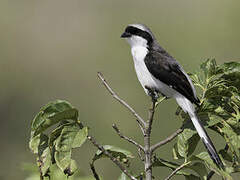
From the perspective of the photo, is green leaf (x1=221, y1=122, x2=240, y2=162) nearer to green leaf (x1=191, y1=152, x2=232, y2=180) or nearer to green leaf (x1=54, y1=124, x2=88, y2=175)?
green leaf (x1=191, y1=152, x2=232, y2=180)

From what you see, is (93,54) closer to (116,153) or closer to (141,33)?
(141,33)

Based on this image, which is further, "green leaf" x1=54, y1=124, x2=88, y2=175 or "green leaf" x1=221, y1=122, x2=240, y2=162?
"green leaf" x1=221, y1=122, x2=240, y2=162

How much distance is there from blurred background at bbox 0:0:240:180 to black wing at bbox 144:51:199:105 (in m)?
4.90

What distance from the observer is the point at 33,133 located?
2.10 m

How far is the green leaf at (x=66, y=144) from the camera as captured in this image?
200 cm

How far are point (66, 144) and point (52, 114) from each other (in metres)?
0.14

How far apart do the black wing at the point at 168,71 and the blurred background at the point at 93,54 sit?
4895mm

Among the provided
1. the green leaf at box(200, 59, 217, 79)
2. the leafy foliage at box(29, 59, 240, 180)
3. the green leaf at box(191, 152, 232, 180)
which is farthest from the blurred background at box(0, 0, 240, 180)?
the green leaf at box(191, 152, 232, 180)

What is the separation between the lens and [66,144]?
2.03 metres

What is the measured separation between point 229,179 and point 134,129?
8082 mm

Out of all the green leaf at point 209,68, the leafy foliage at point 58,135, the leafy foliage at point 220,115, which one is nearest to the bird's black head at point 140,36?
the green leaf at point 209,68

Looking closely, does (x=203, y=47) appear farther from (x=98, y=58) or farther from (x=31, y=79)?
(x=31, y=79)

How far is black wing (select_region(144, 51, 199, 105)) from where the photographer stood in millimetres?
3406

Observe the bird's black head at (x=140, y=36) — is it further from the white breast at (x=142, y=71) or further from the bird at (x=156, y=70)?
the white breast at (x=142, y=71)
